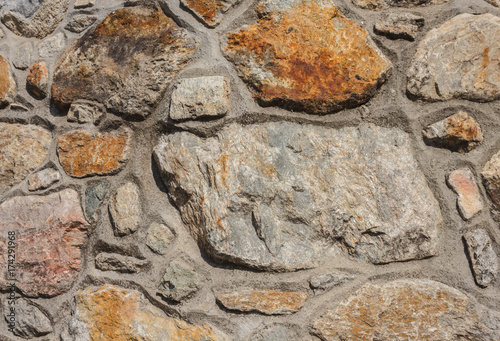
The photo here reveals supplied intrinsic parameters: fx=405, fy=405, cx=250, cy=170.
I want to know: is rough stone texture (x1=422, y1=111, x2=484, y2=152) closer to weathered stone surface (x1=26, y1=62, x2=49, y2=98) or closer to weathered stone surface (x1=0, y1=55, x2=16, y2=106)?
weathered stone surface (x1=26, y1=62, x2=49, y2=98)

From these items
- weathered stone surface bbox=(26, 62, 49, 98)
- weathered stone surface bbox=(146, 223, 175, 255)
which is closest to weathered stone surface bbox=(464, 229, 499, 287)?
weathered stone surface bbox=(146, 223, 175, 255)

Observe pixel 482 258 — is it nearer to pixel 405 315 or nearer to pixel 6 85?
pixel 405 315

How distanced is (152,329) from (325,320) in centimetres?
50

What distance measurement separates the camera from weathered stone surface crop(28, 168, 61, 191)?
4.55ft

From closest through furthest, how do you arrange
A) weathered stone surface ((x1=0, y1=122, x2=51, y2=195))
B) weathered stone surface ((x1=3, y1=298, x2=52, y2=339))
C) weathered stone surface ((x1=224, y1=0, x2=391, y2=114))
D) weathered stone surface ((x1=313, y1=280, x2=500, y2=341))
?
weathered stone surface ((x1=313, y1=280, x2=500, y2=341))
weathered stone surface ((x1=224, y1=0, x2=391, y2=114))
weathered stone surface ((x1=3, y1=298, x2=52, y2=339))
weathered stone surface ((x1=0, y1=122, x2=51, y2=195))

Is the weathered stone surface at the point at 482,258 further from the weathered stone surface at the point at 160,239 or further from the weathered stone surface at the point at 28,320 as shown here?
the weathered stone surface at the point at 28,320

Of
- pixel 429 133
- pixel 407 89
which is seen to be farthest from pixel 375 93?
pixel 429 133

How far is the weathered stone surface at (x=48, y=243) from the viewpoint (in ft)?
4.31

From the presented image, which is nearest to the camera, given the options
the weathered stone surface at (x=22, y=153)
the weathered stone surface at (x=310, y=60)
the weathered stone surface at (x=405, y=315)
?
the weathered stone surface at (x=405, y=315)

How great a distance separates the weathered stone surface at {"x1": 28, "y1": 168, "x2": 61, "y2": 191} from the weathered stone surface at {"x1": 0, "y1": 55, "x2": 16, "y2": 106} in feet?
1.11

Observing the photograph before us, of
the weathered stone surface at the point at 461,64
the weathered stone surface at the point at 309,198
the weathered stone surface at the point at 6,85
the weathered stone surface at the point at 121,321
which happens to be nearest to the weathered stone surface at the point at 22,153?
the weathered stone surface at the point at 6,85

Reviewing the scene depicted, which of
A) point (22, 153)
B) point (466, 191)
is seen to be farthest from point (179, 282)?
point (466, 191)

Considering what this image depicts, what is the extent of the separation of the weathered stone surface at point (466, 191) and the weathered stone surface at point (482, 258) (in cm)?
6

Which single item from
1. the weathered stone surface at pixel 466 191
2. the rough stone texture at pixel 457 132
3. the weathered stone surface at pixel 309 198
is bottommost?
the weathered stone surface at pixel 309 198
